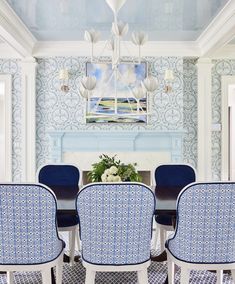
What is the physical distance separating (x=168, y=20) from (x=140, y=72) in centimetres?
119

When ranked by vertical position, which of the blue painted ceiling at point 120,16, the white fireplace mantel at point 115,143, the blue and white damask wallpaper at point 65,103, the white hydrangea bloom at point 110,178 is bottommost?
the white hydrangea bloom at point 110,178

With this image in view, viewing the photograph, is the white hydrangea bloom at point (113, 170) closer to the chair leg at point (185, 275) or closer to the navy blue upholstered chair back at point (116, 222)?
the navy blue upholstered chair back at point (116, 222)

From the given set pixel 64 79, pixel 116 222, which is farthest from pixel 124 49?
pixel 116 222

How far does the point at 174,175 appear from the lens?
3213 millimetres

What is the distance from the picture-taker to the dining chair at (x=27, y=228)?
5.98 feet

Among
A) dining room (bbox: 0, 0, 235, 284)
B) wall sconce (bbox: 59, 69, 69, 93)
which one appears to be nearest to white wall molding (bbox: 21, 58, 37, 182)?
dining room (bbox: 0, 0, 235, 284)

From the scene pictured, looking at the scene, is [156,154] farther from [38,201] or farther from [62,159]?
[38,201]

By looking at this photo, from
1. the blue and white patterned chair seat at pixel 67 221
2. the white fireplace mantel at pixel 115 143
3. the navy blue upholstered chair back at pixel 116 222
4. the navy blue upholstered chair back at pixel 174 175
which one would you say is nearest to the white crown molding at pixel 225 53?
the white fireplace mantel at pixel 115 143

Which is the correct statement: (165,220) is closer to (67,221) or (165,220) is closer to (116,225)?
(67,221)

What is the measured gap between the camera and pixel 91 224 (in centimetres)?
187

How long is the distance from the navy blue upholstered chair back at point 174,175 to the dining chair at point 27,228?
1.51 m

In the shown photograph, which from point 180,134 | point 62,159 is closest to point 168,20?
point 180,134

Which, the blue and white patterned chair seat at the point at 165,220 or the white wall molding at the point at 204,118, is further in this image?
the white wall molding at the point at 204,118

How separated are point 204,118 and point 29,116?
259cm
